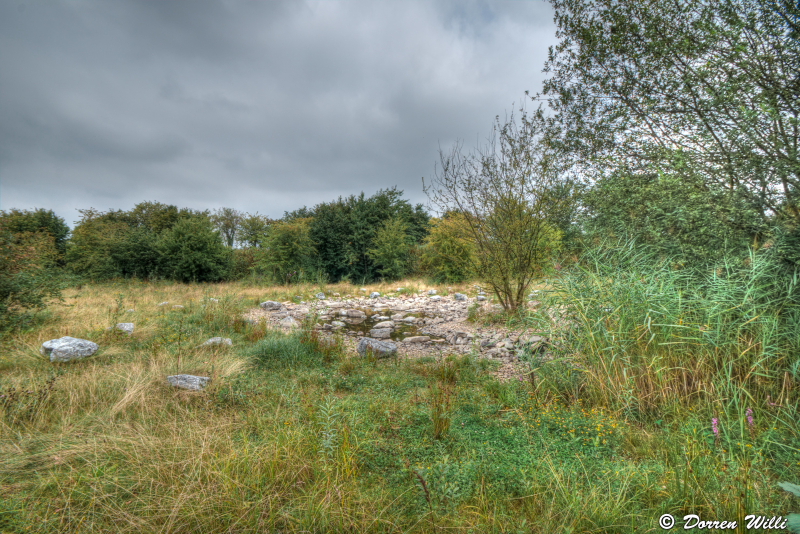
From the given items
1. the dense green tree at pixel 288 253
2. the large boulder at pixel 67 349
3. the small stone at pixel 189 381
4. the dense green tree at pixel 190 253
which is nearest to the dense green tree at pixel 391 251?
the dense green tree at pixel 288 253

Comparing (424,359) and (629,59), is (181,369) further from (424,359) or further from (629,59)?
(629,59)

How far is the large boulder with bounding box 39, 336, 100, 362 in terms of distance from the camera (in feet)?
13.9

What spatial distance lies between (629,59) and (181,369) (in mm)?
7323

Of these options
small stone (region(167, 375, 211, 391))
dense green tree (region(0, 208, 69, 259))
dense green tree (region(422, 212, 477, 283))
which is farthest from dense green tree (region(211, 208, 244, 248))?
small stone (region(167, 375, 211, 391))

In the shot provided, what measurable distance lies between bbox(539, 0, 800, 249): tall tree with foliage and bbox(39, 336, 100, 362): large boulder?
7419 mm

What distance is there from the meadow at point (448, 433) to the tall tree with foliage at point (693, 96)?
132 centimetres

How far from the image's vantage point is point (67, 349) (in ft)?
14.2

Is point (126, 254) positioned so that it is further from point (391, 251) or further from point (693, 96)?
point (693, 96)

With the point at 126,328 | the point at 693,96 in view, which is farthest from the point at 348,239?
the point at 693,96

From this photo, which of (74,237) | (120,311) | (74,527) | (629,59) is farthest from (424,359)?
(74,237)

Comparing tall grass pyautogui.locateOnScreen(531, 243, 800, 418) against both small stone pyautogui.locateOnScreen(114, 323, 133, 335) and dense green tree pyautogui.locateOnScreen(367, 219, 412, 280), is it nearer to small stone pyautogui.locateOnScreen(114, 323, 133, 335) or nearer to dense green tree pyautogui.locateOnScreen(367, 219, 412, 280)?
small stone pyautogui.locateOnScreen(114, 323, 133, 335)

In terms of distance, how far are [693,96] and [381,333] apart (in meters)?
6.29

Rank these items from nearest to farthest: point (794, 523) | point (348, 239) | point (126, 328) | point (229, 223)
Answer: point (794, 523) < point (126, 328) < point (348, 239) < point (229, 223)

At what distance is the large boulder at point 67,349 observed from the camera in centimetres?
424
